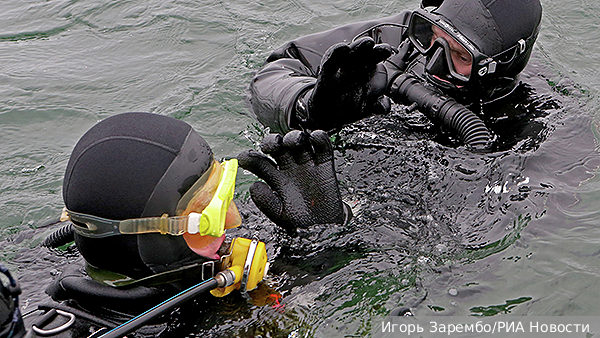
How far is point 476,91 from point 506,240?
1113mm

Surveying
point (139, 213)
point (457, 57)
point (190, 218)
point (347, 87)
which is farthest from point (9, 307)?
point (457, 57)

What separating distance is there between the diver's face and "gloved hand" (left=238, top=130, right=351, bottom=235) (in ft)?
4.13

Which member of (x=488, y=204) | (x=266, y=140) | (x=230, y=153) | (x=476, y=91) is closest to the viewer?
(x=266, y=140)

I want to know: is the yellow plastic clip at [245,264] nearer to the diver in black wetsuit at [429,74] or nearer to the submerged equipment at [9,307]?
the submerged equipment at [9,307]

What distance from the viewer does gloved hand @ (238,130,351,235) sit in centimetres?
271

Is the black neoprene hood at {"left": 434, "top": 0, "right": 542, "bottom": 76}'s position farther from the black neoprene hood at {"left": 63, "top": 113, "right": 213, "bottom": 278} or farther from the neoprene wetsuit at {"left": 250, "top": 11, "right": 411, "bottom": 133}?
the black neoprene hood at {"left": 63, "top": 113, "right": 213, "bottom": 278}

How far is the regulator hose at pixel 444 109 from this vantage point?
3.23 metres

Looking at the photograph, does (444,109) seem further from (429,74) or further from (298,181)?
(298,181)

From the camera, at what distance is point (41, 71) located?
5.23 metres

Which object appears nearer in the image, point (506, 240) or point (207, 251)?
point (207, 251)

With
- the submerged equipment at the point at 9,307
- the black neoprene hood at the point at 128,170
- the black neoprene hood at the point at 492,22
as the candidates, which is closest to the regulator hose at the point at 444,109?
the black neoprene hood at the point at 492,22

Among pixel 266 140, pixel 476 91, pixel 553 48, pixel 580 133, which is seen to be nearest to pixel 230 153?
pixel 266 140

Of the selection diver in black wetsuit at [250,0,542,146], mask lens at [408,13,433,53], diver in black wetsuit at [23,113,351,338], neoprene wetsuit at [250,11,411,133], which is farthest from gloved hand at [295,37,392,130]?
diver in black wetsuit at [23,113,351,338]

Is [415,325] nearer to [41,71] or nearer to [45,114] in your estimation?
[45,114]
